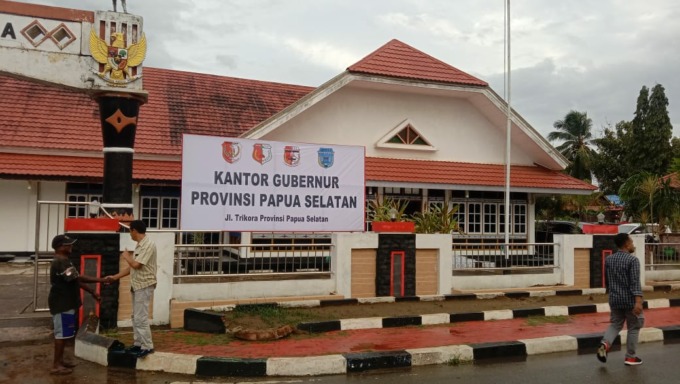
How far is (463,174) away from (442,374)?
434 inches

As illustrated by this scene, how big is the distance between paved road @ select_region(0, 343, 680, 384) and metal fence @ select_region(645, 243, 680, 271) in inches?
307

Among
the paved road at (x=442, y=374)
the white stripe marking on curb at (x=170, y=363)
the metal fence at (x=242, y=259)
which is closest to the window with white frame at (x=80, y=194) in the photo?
the metal fence at (x=242, y=259)

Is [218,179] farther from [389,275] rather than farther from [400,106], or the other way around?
[400,106]

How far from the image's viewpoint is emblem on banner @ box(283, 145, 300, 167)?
1051 centimetres

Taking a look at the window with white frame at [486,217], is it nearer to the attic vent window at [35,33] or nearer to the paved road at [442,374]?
the paved road at [442,374]

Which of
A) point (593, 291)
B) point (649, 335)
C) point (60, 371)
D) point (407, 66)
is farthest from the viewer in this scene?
point (407, 66)

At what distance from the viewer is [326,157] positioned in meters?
10.9

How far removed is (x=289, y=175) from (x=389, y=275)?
9.14 ft

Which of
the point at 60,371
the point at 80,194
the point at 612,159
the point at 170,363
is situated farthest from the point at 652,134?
the point at 60,371

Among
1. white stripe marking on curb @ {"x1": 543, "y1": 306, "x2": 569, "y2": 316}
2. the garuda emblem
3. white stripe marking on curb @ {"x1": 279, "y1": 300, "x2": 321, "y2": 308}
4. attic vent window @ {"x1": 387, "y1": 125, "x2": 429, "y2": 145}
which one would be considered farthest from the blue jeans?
attic vent window @ {"x1": 387, "y1": 125, "x2": 429, "y2": 145}

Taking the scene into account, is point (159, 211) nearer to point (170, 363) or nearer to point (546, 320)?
point (170, 363)

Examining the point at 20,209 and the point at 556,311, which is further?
the point at 20,209

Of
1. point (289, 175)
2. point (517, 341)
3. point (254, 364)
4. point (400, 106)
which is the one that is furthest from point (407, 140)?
point (254, 364)

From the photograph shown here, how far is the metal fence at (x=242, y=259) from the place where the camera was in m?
9.19
